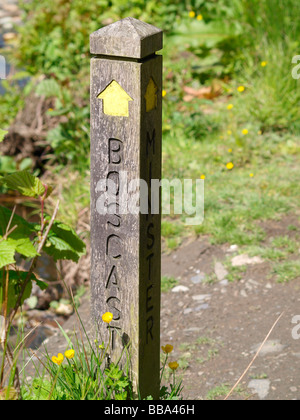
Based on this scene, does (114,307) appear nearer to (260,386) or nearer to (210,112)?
(260,386)

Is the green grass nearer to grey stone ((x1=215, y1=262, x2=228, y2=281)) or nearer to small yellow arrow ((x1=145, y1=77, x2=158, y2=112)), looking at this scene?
grey stone ((x1=215, y1=262, x2=228, y2=281))

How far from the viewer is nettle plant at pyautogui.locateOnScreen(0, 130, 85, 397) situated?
2224mm

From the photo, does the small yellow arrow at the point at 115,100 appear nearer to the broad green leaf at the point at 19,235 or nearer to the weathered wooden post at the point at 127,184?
the weathered wooden post at the point at 127,184

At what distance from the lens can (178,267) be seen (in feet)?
13.3

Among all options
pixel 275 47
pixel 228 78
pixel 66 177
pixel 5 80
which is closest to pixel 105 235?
pixel 66 177

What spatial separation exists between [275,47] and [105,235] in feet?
11.9

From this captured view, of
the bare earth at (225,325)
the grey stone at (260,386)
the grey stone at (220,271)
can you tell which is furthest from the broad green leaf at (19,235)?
the grey stone at (220,271)

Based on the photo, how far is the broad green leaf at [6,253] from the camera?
2143 mm

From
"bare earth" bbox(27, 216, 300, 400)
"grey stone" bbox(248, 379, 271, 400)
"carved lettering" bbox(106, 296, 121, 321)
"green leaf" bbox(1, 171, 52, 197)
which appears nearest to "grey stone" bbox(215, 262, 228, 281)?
"bare earth" bbox(27, 216, 300, 400)

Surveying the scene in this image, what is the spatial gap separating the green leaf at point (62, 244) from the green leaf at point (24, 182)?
21 centimetres

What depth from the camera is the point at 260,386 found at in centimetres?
301

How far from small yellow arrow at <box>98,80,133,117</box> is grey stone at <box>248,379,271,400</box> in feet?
4.84

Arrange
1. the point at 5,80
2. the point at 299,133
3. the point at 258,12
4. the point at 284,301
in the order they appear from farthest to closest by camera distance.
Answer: the point at 5,80 < the point at 258,12 < the point at 299,133 < the point at 284,301
